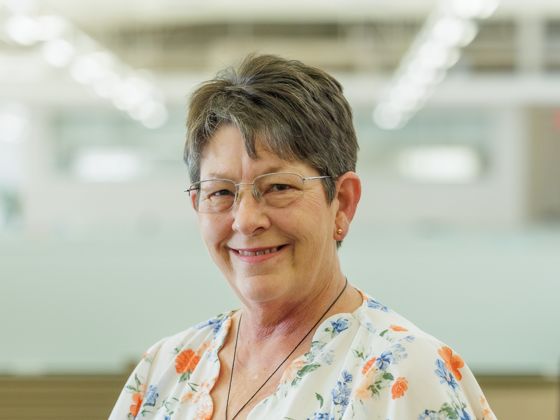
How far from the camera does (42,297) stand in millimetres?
4926

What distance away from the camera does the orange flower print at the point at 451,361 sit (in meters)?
1.32

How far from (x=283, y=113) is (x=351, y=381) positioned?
44 cm

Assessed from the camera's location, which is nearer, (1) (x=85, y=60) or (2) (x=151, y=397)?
(2) (x=151, y=397)

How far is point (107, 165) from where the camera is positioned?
10.3m

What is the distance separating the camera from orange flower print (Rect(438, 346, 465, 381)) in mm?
1319

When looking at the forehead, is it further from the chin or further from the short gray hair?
the chin

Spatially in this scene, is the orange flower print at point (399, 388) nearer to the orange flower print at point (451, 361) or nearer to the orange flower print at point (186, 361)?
the orange flower print at point (451, 361)

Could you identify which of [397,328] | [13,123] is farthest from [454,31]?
[13,123]

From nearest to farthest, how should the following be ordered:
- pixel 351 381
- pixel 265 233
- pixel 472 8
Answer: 1. pixel 351 381
2. pixel 265 233
3. pixel 472 8

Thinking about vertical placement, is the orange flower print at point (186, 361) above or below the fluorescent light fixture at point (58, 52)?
below

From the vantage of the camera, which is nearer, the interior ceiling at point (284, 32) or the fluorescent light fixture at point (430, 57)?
the fluorescent light fixture at point (430, 57)

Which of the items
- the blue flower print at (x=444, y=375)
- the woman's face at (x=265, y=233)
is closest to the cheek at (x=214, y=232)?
the woman's face at (x=265, y=233)

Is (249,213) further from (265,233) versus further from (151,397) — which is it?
(151,397)

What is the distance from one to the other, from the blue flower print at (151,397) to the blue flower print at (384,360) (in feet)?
1.69
